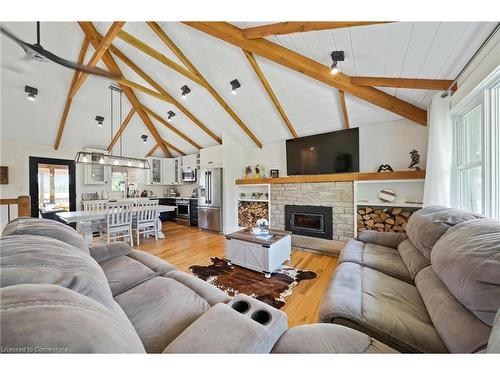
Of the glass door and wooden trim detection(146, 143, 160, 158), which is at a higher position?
wooden trim detection(146, 143, 160, 158)

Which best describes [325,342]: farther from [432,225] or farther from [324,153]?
[324,153]

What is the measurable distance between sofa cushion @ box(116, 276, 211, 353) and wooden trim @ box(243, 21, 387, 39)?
7.71ft

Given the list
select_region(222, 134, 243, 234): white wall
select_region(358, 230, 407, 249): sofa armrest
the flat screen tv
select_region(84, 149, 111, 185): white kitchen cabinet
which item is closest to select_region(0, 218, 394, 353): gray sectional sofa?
select_region(358, 230, 407, 249): sofa armrest

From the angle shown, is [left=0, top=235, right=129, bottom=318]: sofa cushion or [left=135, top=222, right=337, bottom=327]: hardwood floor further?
[left=135, top=222, right=337, bottom=327]: hardwood floor

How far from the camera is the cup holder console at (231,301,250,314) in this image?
0.93m

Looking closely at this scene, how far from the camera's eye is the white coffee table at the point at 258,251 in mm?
2414

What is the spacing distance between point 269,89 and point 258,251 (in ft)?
8.25

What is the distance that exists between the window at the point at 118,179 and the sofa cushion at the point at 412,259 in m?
6.71

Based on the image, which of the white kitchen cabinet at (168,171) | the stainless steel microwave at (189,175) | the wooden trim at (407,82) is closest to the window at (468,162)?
the wooden trim at (407,82)

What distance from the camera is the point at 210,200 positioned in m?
4.96

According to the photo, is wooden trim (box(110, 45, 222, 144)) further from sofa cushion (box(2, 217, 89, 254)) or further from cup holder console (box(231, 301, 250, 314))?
cup holder console (box(231, 301, 250, 314))

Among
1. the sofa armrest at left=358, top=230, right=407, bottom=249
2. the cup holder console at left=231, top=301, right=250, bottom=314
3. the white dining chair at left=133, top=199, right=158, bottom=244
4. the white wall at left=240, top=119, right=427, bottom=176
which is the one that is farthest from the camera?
the white dining chair at left=133, top=199, right=158, bottom=244

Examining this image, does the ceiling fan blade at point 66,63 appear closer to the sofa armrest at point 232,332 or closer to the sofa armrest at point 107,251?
the sofa armrest at point 107,251
